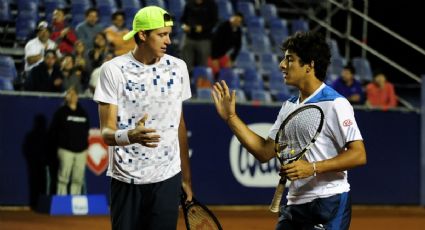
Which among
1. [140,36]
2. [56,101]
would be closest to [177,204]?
[140,36]

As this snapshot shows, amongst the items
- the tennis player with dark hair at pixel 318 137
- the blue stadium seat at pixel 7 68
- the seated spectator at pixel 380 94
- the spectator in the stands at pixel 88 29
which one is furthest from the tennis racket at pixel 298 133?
the seated spectator at pixel 380 94

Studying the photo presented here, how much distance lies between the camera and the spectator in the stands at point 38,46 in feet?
48.3

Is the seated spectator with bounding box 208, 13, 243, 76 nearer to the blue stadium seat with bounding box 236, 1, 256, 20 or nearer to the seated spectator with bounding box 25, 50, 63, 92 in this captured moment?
the blue stadium seat with bounding box 236, 1, 256, 20

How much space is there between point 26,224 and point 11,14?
5.36m

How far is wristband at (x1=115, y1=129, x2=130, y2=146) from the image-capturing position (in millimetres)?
5750

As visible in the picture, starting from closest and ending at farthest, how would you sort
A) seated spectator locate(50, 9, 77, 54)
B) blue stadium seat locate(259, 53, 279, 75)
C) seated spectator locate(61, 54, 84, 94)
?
seated spectator locate(61, 54, 84, 94)
seated spectator locate(50, 9, 77, 54)
blue stadium seat locate(259, 53, 279, 75)

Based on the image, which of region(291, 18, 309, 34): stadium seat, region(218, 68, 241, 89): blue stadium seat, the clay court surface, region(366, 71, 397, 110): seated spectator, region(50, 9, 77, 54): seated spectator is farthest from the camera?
region(291, 18, 309, 34): stadium seat

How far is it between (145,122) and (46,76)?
886 cm

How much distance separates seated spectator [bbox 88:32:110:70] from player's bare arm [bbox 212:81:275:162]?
938 centimetres

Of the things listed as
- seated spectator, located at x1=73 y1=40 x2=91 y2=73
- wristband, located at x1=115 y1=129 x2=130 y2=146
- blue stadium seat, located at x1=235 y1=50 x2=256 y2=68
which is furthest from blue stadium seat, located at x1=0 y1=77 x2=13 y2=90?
wristband, located at x1=115 y1=129 x2=130 y2=146

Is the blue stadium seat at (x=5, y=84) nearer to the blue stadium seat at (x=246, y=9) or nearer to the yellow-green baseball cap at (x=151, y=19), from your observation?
the blue stadium seat at (x=246, y=9)

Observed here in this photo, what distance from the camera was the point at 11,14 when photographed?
16641 mm

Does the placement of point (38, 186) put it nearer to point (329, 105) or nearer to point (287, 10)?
point (287, 10)

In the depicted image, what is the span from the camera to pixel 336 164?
5.43 metres
